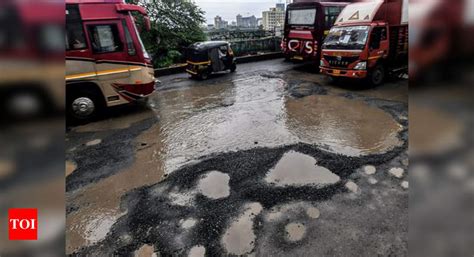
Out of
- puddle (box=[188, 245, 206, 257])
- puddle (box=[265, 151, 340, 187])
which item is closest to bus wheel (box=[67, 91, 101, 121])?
puddle (box=[265, 151, 340, 187])

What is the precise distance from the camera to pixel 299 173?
3912mm

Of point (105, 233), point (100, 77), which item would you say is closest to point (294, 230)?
point (105, 233)

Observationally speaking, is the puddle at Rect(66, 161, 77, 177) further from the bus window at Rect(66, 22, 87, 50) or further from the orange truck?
the orange truck

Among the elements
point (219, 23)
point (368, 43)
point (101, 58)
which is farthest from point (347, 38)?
point (219, 23)

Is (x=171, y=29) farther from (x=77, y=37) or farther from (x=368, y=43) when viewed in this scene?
(x=368, y=43)

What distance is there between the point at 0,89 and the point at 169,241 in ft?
7.60

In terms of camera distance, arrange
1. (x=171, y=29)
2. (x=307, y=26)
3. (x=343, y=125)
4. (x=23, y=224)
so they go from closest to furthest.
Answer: (x=23, y=224) < (x=343, y=125) < (x=307, y=26) < (x=171, y=29)

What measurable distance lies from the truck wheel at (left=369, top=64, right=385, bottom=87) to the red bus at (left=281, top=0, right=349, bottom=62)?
2.88 metres

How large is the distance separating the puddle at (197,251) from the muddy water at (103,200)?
99 cm

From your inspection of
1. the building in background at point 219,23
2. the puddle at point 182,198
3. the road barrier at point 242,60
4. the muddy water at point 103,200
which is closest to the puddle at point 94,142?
the muddy water at point 103,200

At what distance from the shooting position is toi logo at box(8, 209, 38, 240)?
0.96 m

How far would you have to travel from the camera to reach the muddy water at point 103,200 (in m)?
2.97

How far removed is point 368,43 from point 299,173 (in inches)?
218

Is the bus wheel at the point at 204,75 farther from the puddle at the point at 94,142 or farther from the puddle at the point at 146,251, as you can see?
the puddle at the point at 146,251
